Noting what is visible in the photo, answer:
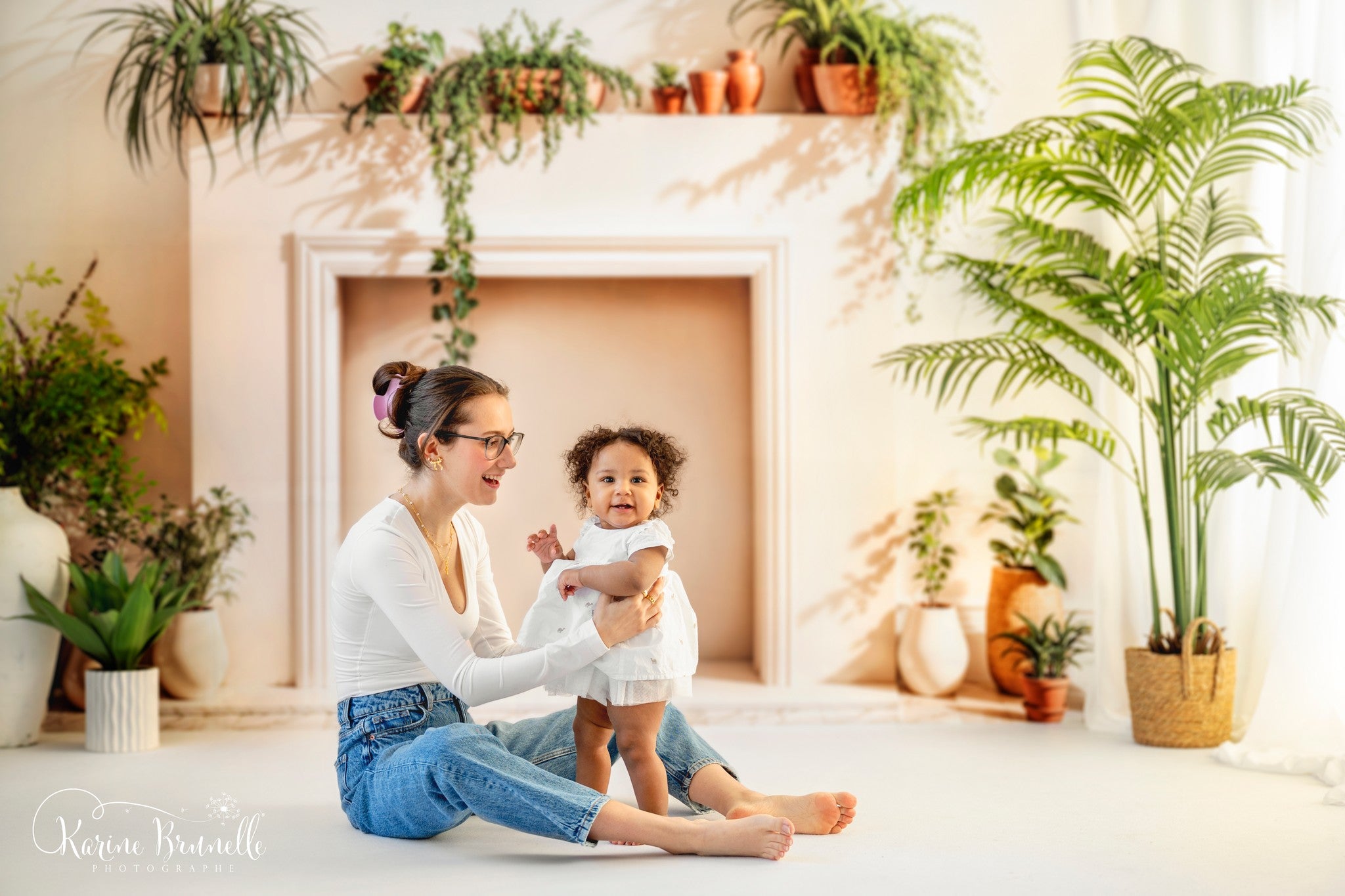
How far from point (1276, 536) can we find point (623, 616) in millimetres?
2163

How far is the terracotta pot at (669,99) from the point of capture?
4.09 meters

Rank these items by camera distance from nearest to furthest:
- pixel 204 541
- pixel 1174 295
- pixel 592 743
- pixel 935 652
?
pixel 592 743
pixel 1174 295
pixel 204 541
pixel 935 652

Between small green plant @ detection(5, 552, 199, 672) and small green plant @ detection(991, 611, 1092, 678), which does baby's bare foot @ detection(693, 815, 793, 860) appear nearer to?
small green plant @ detection(991, 611, 1092, 678)

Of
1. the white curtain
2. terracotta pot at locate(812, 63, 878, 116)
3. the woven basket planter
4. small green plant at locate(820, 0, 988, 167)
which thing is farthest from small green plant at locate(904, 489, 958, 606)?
terracotta pot at locate(812, 63, 878, 116)

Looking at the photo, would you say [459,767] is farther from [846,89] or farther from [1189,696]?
[846,89]

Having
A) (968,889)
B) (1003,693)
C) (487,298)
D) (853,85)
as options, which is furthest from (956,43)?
(968,889)

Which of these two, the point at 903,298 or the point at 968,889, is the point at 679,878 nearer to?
the point at 968,889

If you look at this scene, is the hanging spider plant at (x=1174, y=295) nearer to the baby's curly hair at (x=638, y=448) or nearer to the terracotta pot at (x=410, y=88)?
the baby's curly hair at (x=638, y=448)

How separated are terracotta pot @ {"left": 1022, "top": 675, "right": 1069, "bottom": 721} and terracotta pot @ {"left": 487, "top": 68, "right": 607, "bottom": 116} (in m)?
2.42

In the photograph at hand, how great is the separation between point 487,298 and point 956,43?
76.2 inches

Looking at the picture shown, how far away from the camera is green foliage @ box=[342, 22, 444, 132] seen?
395 cm

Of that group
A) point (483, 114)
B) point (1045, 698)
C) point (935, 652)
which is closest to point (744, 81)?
point (483, 114)

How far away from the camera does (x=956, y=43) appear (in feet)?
13.7

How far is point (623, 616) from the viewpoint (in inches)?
88.3
